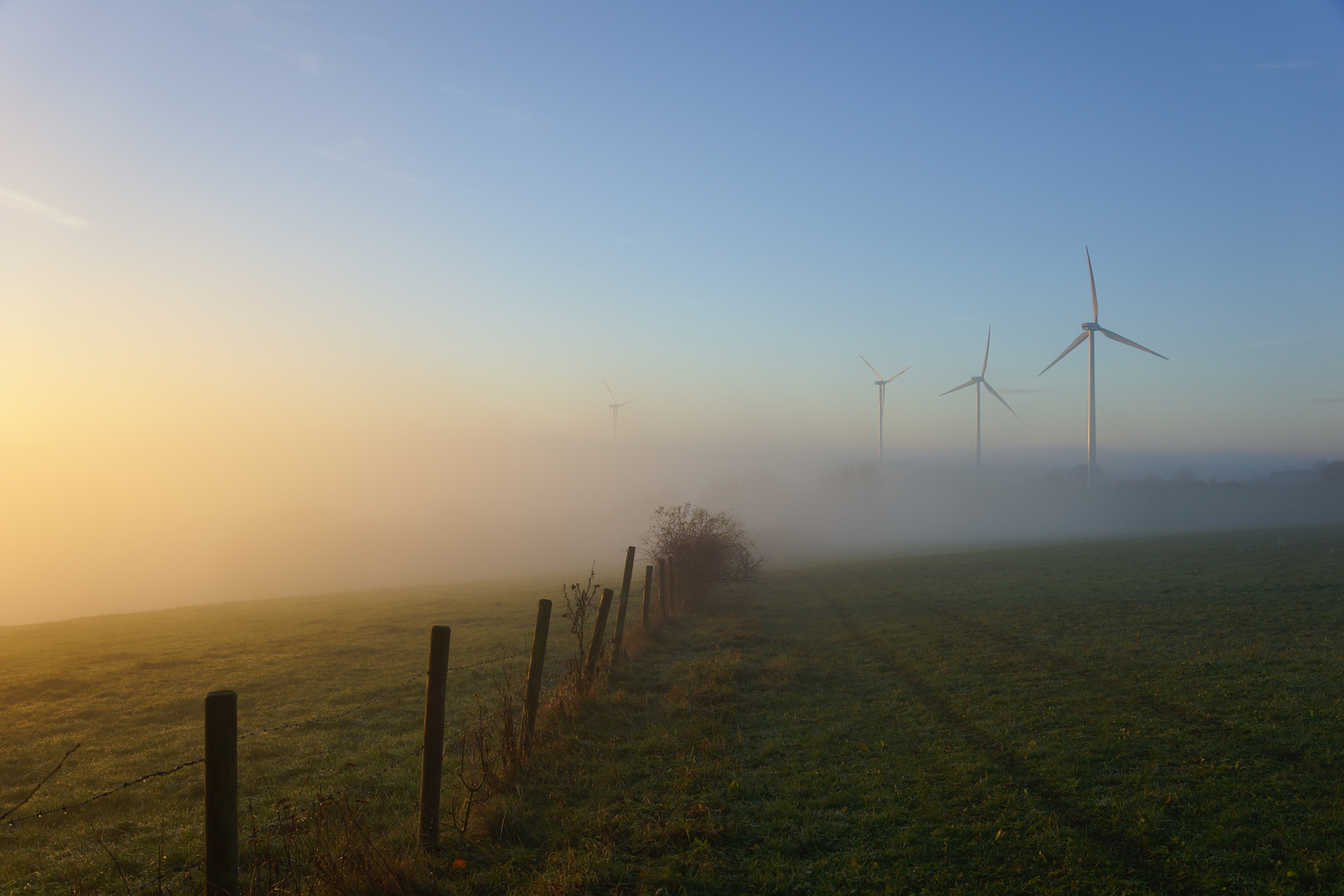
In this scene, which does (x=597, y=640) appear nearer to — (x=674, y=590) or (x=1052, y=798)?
(x=1052, y=798)

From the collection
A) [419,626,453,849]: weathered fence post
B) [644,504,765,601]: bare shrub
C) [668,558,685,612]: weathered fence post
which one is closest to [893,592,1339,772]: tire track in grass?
[419,626,453,849]: weathered fence post

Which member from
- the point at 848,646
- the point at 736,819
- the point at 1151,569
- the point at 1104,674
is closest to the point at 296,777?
the point at 736,819

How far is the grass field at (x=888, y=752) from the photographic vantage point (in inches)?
238

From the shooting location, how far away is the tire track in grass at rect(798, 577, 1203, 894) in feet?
18.6

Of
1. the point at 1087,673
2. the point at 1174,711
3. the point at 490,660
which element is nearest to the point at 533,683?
the point at 1174,711

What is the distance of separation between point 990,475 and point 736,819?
171m

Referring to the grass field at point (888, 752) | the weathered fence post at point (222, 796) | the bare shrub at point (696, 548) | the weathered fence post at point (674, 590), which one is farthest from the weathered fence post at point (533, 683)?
the bare shrub at point (696, 548)

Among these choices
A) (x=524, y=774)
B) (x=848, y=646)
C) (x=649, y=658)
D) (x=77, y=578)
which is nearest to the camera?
(x=524, y=774)

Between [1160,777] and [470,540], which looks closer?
[1160,777]

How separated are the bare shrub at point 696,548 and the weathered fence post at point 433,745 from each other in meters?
18.0

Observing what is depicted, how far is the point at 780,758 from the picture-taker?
29.6 ft

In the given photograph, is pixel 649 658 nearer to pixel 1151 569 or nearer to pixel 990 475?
pixel 1151 569

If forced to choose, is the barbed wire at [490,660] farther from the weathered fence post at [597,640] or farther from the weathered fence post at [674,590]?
the weathered fence post at [674,590]

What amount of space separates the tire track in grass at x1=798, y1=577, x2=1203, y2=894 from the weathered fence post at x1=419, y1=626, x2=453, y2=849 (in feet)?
19.0
